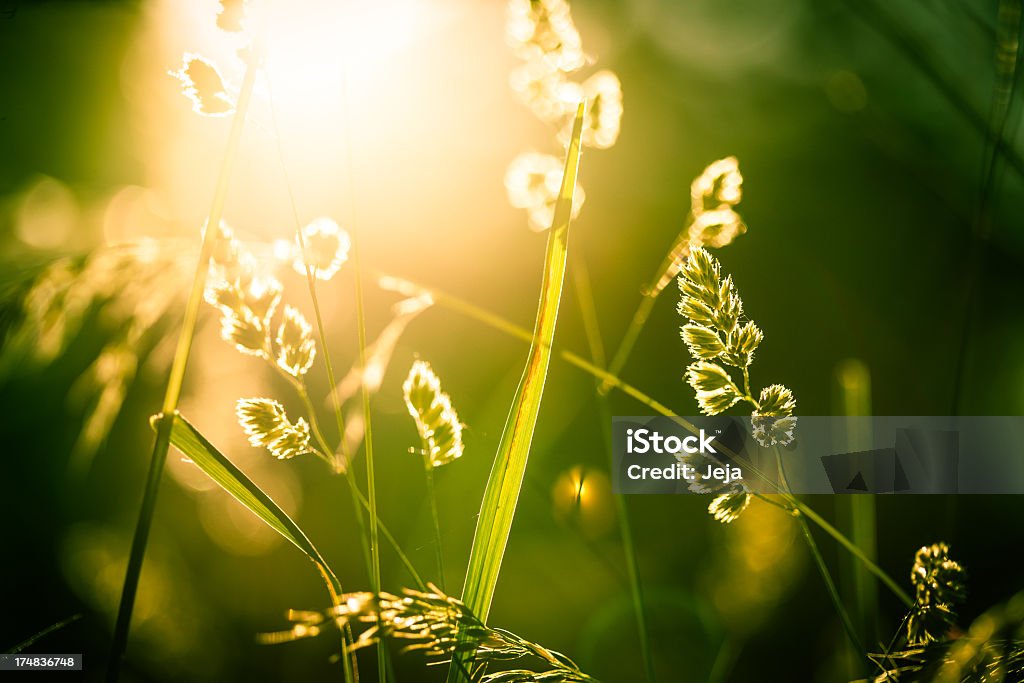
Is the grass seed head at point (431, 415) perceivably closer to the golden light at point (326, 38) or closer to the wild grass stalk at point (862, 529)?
the golden light at point (326, 38)

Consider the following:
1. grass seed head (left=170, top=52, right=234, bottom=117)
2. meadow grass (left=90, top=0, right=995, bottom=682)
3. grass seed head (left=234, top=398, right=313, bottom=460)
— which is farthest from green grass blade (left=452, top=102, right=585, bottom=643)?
grass seed head (left=170, top=52, right=234, bottom=117)

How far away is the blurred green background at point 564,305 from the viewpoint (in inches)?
27.0

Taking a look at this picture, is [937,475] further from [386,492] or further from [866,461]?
[386,492]

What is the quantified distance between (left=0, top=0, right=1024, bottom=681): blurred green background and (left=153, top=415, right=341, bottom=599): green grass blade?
0.20 m

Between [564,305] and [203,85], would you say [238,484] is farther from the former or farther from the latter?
[564,305]

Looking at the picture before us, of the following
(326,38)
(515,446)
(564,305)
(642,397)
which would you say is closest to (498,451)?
(515,446)

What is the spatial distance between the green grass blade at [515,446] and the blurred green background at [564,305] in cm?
24

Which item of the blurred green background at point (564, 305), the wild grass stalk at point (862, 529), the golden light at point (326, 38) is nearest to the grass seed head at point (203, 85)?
the golden light at point (326, 38)

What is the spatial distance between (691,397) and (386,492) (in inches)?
18.5

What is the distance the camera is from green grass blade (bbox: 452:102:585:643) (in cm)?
31

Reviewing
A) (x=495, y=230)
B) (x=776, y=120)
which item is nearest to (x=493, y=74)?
(x=495, y=230)

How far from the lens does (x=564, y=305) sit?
3.11ft

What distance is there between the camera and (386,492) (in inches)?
Answer: 35.3

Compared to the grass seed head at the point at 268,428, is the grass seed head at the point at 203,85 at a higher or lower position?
higher
